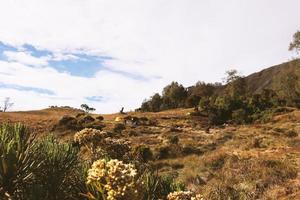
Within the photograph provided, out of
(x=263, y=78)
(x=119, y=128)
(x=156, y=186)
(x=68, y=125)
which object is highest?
(x=263, y=78)

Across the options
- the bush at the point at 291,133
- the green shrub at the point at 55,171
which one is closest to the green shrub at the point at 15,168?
the green shrub at the point at 55,171

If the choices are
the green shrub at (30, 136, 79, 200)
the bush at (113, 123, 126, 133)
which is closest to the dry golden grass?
the bush at (113, 123, 126, 133)

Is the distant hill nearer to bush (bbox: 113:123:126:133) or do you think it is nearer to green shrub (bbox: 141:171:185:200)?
bush (bbox: 113:123:126:133)

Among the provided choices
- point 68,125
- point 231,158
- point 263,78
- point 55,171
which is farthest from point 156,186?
point 263,78

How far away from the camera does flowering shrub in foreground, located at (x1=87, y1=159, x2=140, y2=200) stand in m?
3.91

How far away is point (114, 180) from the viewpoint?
3990mm

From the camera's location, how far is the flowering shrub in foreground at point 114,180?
3912 millimetres

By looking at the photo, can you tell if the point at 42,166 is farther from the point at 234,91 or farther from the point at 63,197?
the point at 234,91

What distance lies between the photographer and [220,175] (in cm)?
2016

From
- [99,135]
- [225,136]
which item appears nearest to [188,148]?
[225,136]

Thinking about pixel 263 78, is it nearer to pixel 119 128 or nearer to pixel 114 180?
pixel 119 128

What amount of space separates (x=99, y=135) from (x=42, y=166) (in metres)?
3.10

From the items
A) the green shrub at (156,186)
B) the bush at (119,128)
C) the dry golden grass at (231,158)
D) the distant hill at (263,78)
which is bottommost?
the dry golden grass at (231,158)

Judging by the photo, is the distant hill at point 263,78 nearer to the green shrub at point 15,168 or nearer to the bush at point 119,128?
the bush at point 119,128
